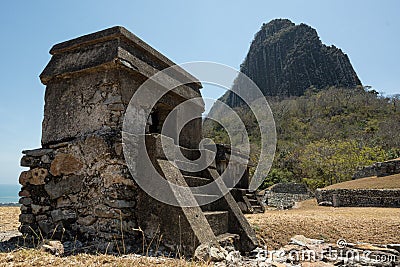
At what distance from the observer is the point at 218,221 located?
4727 millimetres

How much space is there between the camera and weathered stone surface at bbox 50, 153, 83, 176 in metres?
4.53

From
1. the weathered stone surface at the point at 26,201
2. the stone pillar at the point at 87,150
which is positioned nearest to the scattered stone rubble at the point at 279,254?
the stone pillar at the point at 87,150

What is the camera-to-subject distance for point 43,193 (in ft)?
15.4

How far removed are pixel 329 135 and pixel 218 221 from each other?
48.0 m

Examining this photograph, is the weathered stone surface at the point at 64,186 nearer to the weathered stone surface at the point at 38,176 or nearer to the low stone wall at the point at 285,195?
the weathered stone surface at the point at 38,176

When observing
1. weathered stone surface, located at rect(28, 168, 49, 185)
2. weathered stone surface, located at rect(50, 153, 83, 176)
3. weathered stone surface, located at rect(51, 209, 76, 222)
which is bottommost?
weathered stone surface, located at rect(51, 209, 76, 222)

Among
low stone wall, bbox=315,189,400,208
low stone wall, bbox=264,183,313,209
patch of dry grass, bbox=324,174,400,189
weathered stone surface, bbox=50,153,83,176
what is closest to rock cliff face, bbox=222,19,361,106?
low stone wall, bbox=264,183,313,209

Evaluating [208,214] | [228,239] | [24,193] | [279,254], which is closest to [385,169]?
[279,254]

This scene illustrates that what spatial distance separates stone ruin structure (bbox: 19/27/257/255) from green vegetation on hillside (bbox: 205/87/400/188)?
2517 centimetres

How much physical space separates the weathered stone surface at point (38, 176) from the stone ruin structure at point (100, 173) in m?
0.01

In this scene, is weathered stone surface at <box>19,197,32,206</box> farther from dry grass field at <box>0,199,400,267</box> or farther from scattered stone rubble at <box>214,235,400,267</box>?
scattered stone rubble at <box>214,235,400,267</box>

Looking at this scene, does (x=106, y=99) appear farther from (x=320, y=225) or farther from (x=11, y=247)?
(x=320, y=225)

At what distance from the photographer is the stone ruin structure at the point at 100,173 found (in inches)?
161

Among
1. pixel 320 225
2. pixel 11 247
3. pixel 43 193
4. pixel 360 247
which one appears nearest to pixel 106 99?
pixel 43 193
